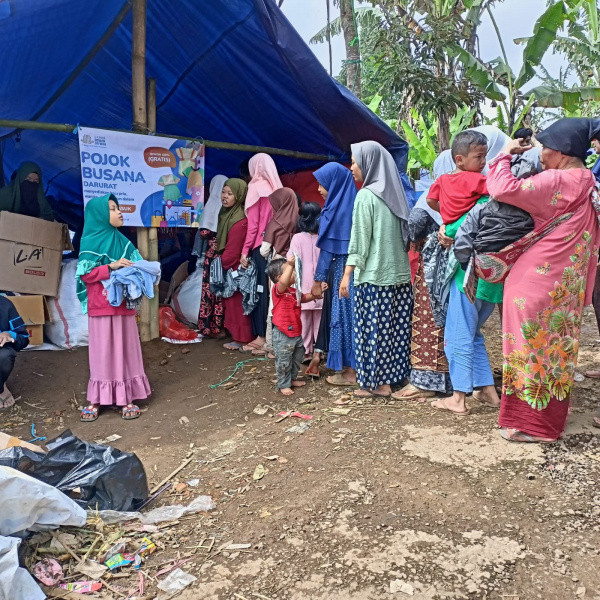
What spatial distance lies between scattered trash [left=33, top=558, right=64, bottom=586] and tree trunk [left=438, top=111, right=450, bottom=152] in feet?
27.5

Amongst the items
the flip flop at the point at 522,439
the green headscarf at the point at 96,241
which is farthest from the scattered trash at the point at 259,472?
the green headscarf at the point at 96,241

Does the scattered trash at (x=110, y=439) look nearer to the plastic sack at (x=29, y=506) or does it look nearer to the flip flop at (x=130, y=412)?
the flip flop at (x=130, y=412)

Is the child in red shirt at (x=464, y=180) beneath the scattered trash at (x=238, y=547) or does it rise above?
above

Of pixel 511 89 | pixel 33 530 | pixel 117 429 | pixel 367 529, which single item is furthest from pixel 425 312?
pixel 511 89

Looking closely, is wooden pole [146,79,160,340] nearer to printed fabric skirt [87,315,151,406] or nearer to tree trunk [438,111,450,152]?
printed fabric skirt [87,315,151,406]

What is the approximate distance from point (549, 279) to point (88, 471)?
2568 mm

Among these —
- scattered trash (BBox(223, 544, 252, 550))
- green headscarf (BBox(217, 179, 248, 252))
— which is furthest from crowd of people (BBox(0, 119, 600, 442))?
scattered trash (BBox(223, 544, 252, 550))

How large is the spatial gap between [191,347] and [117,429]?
191 centimetres

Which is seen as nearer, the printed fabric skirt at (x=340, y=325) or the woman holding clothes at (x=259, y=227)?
the printed fabric skirt at (x=340, y=325)

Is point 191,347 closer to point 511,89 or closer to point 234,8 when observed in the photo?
point 234,8

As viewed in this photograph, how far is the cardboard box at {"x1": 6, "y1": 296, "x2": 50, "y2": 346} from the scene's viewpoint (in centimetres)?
552

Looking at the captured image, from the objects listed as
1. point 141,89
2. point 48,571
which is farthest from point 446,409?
point 141,89

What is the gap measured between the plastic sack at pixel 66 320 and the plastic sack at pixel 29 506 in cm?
363

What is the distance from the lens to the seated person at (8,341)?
4.23m
